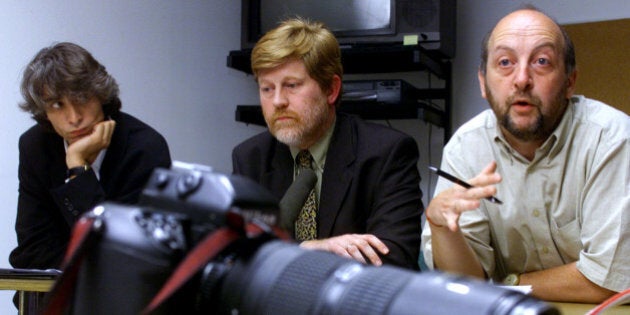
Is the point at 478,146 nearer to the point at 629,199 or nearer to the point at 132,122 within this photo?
the point at 629,199

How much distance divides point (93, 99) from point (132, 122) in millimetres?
135

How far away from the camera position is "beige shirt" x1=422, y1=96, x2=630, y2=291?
154 cm

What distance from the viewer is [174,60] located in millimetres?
3170

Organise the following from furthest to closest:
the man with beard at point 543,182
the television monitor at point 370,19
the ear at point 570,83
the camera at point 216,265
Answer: the television monitor at point 370,19 < the ear at point 570,83 < the man with beard at point 543,182 < the camera at point 216,265

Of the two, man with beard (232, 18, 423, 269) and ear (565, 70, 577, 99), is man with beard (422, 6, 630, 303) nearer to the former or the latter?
ear (565, 70, 577, 99)

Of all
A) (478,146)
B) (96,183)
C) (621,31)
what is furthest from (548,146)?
(621,31)

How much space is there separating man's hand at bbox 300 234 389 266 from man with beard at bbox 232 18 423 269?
0.05 metres

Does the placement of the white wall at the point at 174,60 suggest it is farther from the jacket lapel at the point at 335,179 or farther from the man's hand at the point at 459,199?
the man's hand at the point at 459,199

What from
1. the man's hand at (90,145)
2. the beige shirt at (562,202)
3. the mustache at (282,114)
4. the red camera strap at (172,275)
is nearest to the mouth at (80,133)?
the man's hand at (90,145)

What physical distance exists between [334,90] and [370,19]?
127cm

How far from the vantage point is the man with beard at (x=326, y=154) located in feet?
5.81

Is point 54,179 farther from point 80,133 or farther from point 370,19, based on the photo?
point 370,19

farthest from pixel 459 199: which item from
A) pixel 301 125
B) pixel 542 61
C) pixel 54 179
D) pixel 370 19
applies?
pixel 370 19

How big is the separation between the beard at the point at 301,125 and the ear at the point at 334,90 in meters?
0.04
